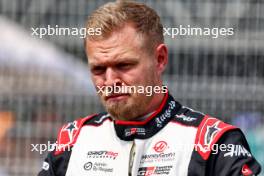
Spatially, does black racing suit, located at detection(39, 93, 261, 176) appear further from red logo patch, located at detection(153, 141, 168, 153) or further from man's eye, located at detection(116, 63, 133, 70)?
man's eye, located at detection(116, 63, 133, 70)

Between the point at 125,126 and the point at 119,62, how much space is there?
0.63 ft

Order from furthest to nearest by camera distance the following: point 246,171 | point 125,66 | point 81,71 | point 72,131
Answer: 1. point 81,71
2. point 72,131
3. point 125,66
4. point 246,171

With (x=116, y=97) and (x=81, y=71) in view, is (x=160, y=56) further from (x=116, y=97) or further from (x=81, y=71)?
(x=81, y=71)

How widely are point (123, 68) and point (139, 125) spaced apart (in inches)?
6.9

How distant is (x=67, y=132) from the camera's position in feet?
8.52

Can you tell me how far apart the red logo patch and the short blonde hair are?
26 centimetres

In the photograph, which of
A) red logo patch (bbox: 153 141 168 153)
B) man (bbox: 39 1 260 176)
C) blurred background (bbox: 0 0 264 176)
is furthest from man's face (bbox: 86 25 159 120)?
blurred background (bbox: 0 0 264 176)

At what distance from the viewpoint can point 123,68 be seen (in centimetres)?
241

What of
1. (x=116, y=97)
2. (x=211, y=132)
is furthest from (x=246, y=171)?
(x=116, y=97)

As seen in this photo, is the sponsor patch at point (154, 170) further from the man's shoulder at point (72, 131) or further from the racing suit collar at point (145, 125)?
the man's shoulder at point (72, 131)

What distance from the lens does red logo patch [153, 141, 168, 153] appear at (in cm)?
245

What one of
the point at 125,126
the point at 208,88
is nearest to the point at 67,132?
the point at 125,126

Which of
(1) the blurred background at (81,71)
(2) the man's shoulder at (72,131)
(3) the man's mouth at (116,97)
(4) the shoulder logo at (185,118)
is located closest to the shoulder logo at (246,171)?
(4) the shoulder logo at (185,118)

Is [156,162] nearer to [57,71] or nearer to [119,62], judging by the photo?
[119,62]
